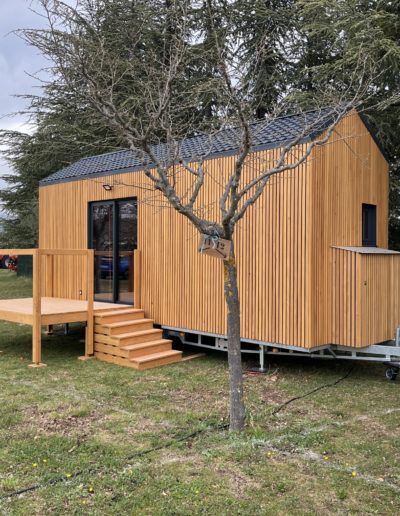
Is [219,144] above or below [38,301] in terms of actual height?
above

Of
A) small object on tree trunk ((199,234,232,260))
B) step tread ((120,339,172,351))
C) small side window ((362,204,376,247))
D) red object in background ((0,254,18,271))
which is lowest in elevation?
step tread ((120,339,172,351))

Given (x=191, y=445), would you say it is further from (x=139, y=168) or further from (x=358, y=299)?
(x=139, y=168)

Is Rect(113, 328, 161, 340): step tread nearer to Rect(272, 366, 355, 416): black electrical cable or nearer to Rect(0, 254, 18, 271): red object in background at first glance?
Rect(272, 366, 355, 416): black electrical cable

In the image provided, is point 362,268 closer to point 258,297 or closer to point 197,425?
point 258,297

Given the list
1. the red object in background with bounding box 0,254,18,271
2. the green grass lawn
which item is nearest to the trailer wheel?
the green grass lawn

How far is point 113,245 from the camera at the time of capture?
355 inches

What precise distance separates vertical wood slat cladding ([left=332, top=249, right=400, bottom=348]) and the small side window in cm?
84

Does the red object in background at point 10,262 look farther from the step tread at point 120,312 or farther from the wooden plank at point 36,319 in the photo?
the wooden plank at point 36,319

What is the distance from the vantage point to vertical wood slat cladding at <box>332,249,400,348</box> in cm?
624

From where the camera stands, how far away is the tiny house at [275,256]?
624 cm

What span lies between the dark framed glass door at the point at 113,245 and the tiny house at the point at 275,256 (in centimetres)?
2

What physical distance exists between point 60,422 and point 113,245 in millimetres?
4756

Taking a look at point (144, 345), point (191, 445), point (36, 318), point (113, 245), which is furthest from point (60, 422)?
point (113, 245)

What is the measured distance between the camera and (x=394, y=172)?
11258 mm
